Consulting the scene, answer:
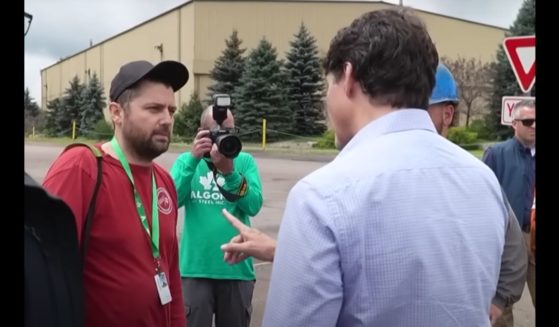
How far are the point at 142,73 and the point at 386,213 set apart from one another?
1732 millimetres

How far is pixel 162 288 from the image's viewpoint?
8.59 ft

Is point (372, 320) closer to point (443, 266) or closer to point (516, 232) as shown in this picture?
point (443, 266)

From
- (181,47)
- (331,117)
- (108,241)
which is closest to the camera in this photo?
(331,117)

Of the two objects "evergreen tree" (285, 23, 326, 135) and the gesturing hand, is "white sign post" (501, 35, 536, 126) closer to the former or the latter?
the gesturing hand

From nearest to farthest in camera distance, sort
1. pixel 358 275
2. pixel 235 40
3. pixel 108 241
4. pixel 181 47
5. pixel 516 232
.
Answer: pixel 358 275
pixel 108 241
pixel 516 232
pixel 235 40
pixel 181 47

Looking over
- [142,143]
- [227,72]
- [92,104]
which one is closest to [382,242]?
[142,143]

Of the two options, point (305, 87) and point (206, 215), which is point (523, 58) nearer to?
point (206, 215)

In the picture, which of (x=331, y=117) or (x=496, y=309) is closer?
(x=331, y=117)

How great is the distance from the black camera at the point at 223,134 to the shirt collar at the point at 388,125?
2.08 meters

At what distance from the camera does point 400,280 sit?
155 cm

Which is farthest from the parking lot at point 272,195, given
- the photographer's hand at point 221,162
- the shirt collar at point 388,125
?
the photographer's hand at point 221,162
